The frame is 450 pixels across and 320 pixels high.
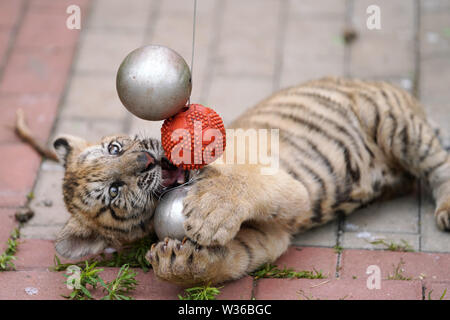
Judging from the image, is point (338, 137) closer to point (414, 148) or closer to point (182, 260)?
point (414, 148)

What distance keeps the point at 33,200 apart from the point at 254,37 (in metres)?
2.35

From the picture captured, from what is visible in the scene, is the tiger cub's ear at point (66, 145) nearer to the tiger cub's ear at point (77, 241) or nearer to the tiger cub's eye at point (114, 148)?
the tiger cub's eye at point (114, 148)

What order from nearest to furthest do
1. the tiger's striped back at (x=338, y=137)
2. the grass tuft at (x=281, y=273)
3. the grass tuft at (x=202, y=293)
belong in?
the grass tuft at (x=202, y=293), the grass tuft at (x=281, y=273), the tiger's striped back at (x=338, y=137)

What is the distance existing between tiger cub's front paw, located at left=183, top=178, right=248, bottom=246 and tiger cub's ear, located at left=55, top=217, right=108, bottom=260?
2.19 ft

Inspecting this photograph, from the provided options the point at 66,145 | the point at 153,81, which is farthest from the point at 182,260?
the point at 66,145

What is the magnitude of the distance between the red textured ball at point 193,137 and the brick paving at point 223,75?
924mm

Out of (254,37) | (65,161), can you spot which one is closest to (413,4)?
(254,37)

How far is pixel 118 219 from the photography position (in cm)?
378

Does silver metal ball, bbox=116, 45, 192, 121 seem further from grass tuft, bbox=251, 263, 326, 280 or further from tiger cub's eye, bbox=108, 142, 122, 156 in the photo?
grass tuft, bbox=251, 263, 326, 280

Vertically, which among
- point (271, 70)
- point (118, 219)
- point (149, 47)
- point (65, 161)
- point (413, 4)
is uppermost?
point (413, 4)

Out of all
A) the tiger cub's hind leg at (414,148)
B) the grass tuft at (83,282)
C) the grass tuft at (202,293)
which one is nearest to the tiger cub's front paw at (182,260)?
the grass tuft at (202,293)

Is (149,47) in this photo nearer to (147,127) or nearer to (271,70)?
(147,127)

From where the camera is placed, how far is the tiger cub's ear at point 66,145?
4.13 meters
